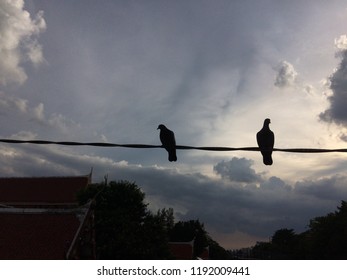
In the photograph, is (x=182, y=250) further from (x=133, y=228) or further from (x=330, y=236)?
(x=133, y=228)

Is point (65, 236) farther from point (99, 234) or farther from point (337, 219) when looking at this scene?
point (337, 219)

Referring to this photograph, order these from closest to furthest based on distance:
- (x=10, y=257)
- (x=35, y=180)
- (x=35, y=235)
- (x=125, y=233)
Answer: (x=10, y=257) < (x=35, y=235) < (x=125, y=233) < (x=35, y=180)

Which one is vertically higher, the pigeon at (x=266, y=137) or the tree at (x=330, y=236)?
the pigeon at (x=266, y=137)

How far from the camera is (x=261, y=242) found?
108750 millimetres

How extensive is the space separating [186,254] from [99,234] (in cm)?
2805

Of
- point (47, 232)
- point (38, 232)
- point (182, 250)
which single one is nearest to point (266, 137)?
point (47, 232)

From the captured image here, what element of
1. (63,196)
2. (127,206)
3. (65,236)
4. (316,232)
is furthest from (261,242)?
(65,236)

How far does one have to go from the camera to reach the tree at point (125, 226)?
25828 mm

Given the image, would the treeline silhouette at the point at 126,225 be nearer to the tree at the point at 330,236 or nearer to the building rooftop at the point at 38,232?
the building rooftop at the point at 38,232

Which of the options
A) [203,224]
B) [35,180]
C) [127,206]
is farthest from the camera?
[203,224]

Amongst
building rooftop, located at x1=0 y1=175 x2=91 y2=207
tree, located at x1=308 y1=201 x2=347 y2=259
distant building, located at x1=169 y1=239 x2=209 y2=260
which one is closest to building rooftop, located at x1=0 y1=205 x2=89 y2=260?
building rooftop, located at x1=0 y1=175 x2=91 y2=207

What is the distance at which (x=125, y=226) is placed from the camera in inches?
1066

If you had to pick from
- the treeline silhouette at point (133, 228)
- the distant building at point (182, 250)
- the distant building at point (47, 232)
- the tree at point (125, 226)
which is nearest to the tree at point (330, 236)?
the treeline silhouette at point (133, 228)

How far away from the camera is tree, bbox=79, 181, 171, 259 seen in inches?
1017
